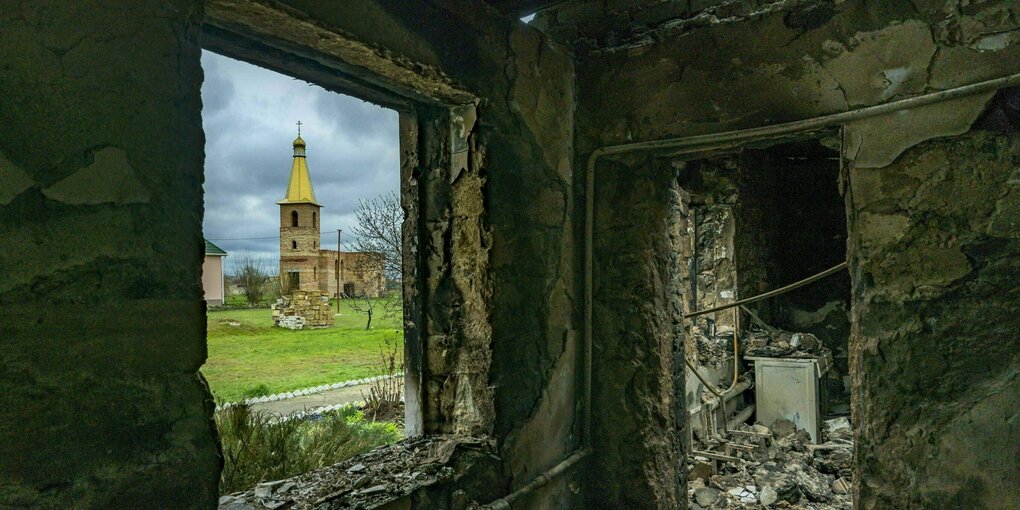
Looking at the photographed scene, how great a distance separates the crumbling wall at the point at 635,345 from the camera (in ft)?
7.80

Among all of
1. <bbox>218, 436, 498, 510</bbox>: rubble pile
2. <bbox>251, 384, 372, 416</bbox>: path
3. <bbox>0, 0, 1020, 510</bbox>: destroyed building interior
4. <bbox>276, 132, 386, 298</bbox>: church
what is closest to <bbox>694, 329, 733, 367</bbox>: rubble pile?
<bbox>0, 0, 1020, 510</bbox>: destroyed building interior

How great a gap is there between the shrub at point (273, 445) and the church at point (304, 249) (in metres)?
5.89

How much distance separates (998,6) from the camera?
169 centimetres

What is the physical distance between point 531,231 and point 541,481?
3.16ft

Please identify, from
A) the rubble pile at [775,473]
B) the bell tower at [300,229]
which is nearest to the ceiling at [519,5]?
the rubble pile at [775,473]

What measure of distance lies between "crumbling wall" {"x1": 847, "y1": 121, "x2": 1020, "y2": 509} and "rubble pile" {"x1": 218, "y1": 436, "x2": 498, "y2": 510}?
1.33 meters

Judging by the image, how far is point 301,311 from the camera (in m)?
9.90

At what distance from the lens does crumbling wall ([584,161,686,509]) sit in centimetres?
238

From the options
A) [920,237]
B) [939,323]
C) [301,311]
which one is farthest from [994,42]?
[301,311]

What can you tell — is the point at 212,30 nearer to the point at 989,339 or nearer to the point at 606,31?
the point at 606,31


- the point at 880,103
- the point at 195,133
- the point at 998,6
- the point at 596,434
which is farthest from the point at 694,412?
the point at 195,133

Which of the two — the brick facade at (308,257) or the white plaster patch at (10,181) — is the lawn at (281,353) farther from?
the white plaster patch at (10,181)

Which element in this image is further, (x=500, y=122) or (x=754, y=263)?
(x=754, y=263)

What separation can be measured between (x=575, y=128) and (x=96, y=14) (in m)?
1.83
